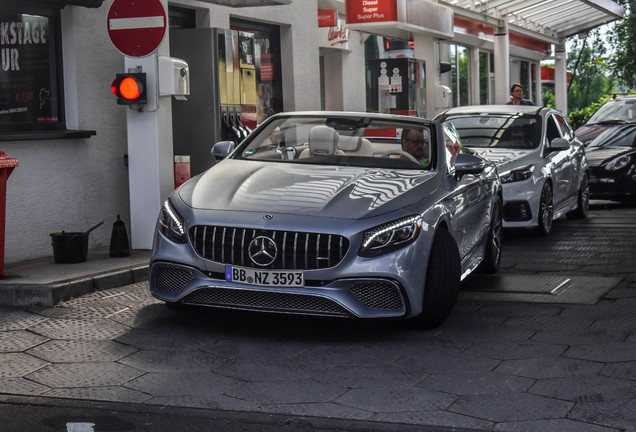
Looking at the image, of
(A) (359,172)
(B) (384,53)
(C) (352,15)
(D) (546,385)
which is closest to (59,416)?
(D) (546,385)

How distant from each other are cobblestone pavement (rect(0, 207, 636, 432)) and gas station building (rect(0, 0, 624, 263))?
212 cm

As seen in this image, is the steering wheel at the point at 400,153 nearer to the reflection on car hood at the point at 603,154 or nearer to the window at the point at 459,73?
the reflection on car hood at the point at 603,154

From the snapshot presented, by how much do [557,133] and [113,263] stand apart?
6.13m

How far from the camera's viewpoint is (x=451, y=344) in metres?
6.71

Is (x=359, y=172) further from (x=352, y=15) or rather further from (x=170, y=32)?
(x=352, y=15)

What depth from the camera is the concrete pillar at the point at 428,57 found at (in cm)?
2248

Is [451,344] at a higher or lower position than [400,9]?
lower

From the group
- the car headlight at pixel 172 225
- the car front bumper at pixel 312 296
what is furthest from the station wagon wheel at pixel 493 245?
the car headlight at pixel 172 225

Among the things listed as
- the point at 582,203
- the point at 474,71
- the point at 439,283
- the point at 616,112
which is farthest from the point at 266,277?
the point at 474,71

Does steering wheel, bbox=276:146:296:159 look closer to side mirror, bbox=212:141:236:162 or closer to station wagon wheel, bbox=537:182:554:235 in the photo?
side mirror, bbox=212:141:236:162

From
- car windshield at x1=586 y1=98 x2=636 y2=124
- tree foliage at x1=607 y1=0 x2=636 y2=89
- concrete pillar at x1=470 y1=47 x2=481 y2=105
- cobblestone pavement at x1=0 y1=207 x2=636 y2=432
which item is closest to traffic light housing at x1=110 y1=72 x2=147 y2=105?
cobblestone pavement at x1=0 y1=207 x2=636 y2=432

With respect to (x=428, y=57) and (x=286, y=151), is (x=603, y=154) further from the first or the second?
(x=286, y=151)

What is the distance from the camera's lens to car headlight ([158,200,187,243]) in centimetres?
704

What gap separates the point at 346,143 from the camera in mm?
8148
